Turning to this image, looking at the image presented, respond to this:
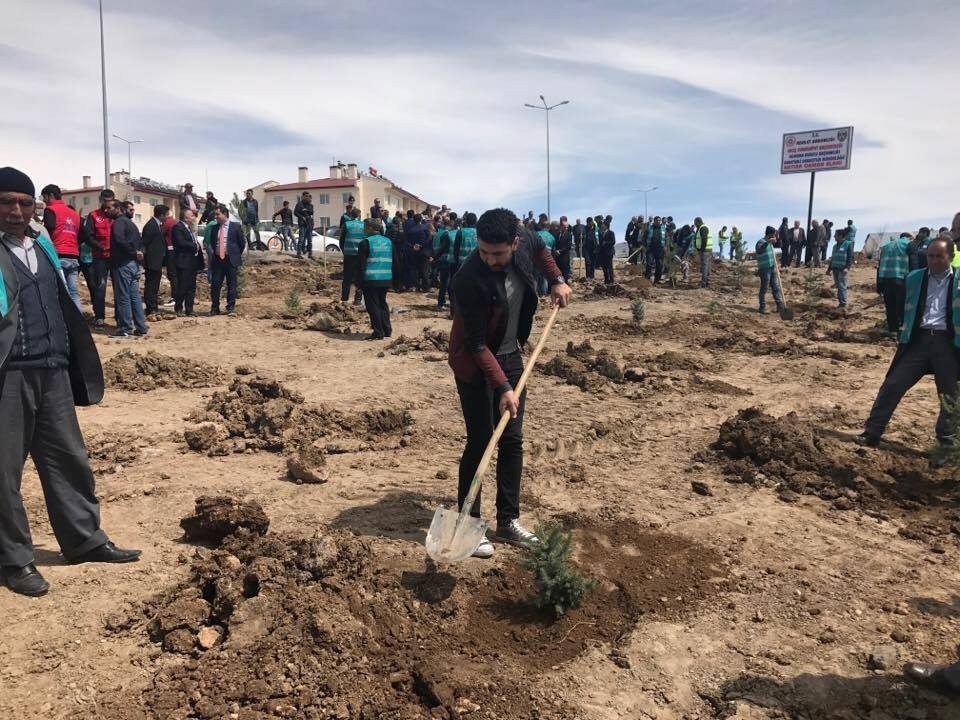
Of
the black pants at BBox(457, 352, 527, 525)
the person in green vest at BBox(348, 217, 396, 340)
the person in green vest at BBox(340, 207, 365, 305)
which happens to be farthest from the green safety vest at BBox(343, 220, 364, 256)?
the black pants at BBox(457, 352, 527, 525)

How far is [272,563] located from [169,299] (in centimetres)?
1193

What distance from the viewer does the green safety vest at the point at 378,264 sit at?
9.81 meters

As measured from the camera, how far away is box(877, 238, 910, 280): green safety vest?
10.5 meters

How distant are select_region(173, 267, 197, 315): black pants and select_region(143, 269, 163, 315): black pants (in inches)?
13.2

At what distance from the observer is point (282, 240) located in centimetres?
2175

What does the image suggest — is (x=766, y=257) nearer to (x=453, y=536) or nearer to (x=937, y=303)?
(x=937, y=303)

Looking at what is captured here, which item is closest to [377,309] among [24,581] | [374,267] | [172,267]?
[374,267]

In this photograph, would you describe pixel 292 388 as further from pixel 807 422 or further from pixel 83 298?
pixel 83 298

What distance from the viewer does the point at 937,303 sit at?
545 centimetres

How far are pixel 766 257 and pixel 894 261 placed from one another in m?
3.74

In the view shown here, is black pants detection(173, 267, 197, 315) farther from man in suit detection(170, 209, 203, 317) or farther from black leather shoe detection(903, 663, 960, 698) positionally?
black leather shoe detection(903, 663, 960, 698)

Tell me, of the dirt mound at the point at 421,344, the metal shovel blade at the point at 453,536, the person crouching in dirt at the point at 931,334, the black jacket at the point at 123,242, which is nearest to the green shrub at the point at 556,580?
the metal shovel blade at the point at 453,536

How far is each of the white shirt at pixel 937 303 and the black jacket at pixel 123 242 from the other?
9264 millimetres

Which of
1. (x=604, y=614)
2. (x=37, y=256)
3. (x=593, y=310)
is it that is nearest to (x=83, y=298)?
(x=593, y=310)
